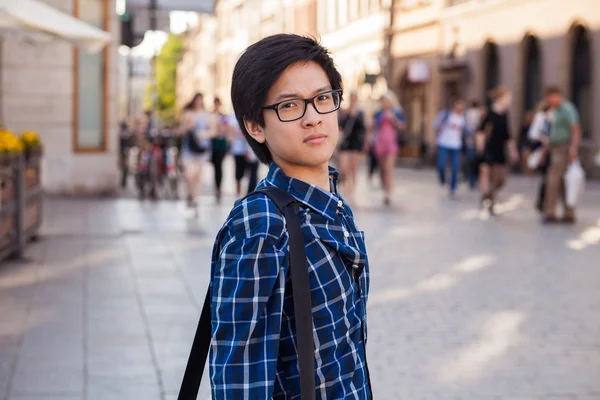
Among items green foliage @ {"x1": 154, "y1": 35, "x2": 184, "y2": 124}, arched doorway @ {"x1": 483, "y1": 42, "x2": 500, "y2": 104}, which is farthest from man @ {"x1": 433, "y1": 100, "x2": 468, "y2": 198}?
green foliage @ {"x1": 154, "y1": 35, "x2": 184, "y2": 124}

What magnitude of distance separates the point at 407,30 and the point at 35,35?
32.4m

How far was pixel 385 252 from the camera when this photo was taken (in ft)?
39.4

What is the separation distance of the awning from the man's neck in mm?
6804

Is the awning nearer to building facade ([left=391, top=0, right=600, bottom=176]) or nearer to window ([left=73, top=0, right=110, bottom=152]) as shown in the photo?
window ([left=73, top=0, right=110, bottom=152])

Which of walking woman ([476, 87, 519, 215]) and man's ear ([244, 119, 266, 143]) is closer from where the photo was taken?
man's ear ([244, 119, 266, 143])

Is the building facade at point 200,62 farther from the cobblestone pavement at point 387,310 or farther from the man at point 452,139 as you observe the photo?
the cobblestone pavement at point 387,310

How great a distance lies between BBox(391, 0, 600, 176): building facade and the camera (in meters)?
29.5

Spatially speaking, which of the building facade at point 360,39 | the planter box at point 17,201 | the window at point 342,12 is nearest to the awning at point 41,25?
the planter box at point 17,201

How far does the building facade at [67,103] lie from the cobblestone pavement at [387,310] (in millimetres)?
4991

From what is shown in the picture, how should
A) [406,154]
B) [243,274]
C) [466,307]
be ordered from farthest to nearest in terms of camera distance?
[406,154] → [466,307] → [243,274]

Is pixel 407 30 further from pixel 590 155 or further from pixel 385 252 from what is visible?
pixel 385 252

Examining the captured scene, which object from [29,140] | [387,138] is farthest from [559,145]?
[29,140]

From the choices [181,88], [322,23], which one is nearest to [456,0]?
[322,23]

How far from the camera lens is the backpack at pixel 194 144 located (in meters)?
16.3
